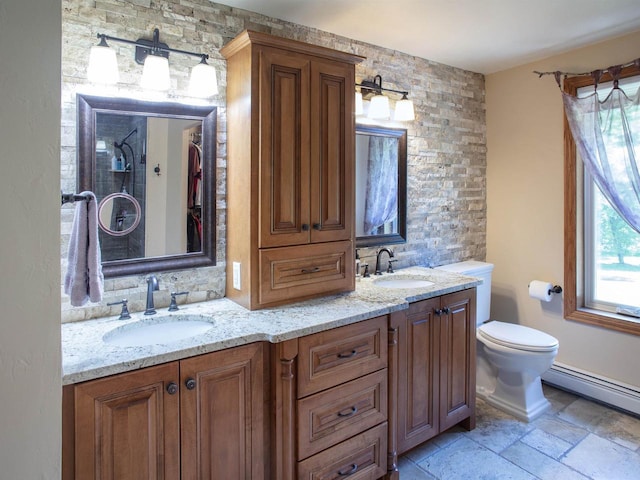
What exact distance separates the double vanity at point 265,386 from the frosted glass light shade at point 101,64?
100 cm

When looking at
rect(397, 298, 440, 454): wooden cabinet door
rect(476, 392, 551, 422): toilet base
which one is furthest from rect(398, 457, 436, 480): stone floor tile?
rect(476, 392, 551, 422): toilet base

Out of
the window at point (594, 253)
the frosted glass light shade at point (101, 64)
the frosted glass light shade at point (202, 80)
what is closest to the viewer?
the frosted glass light shade at point (101, 64)

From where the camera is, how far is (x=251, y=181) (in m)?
1.85

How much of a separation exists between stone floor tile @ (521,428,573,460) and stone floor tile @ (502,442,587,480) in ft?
0.14

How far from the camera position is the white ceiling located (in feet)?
6.93

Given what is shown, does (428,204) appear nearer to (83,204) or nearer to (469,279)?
(469,279)

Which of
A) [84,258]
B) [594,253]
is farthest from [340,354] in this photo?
[594,253]

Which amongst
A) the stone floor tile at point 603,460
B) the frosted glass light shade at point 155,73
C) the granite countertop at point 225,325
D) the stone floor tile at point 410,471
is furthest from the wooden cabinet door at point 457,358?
the frosted glass light shade at point 155,73

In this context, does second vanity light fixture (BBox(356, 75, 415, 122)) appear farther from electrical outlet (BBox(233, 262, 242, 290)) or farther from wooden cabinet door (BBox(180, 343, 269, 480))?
wooden cabinet door (BBox(180, 343, 269, 480))

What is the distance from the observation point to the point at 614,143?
262cm

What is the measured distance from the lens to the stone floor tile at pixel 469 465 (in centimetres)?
207

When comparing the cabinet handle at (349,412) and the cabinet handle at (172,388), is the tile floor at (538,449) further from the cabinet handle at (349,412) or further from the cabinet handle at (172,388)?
the cabinet handle at (172,388)

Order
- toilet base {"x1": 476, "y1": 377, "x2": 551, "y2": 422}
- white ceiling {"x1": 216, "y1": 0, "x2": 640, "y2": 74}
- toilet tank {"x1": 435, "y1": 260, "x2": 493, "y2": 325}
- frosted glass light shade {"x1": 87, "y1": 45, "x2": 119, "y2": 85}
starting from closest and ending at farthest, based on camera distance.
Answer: frosted glass light shade {"x1": 87, "y1": 45, "x2": 119, "y2": 85} → white ceiling {"x1": 216, "y1": 0, "x2": 640, "y2": 74} → toilet base {"x1": 476, "y1": 377, "x2": 551, "y2": 422} → toilet tank {"x1": 435, "y1": 260, "x2": 493, "y2": 325}

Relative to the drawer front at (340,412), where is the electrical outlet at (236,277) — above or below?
above
